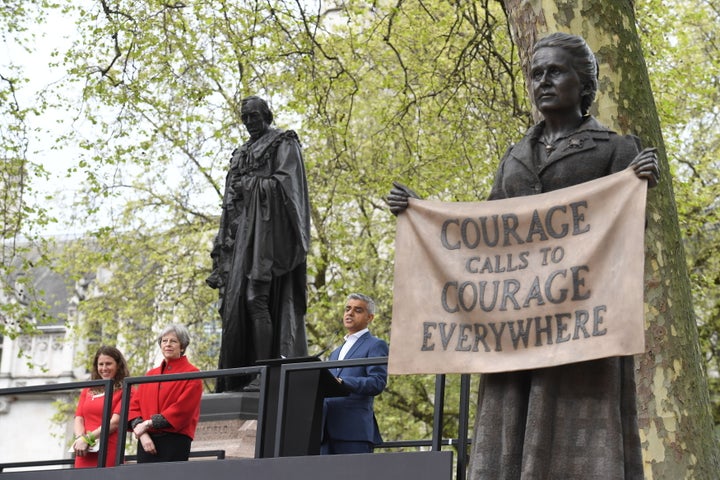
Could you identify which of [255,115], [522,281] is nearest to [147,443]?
[255,115]

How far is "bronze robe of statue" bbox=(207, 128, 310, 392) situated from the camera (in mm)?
10375

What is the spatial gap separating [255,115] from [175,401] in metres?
2.94

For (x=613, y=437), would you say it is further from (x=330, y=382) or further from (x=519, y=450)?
(x=330, y=382)

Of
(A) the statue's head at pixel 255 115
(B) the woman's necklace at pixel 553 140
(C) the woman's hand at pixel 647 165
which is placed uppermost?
(A) the statue's head at pixel 255 115

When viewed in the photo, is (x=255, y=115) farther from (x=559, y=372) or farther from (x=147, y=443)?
(x=559, y=372)

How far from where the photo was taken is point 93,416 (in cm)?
980

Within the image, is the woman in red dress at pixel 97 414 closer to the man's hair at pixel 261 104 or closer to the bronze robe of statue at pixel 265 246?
the bronze robe of statue at pixel 265 246

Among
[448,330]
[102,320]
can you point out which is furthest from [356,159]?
[448,330]

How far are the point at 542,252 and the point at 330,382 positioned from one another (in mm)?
3151

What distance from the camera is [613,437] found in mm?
4812

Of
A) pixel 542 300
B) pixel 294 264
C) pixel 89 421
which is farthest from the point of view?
pixel 294 264

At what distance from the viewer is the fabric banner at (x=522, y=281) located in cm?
505

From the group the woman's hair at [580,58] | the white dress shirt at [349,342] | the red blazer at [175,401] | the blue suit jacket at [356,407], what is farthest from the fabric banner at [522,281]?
the red blazer at [175,401]

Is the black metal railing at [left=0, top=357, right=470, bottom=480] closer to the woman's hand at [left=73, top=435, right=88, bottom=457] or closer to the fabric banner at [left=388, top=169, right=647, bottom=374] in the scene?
the woman's hand at [left=73, top=435, right=88, bottom=457]
